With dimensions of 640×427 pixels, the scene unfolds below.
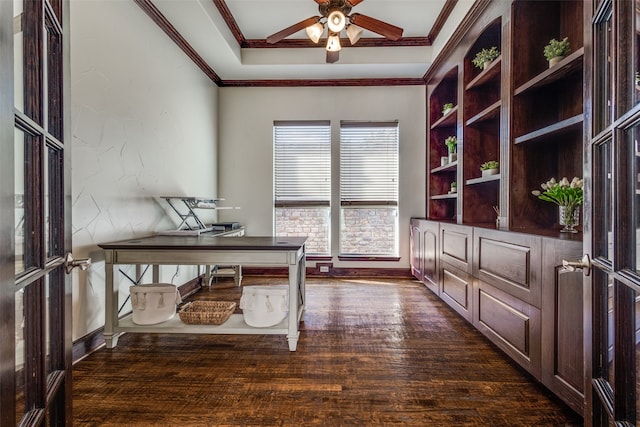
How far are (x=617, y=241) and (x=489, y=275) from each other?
1.61 metres

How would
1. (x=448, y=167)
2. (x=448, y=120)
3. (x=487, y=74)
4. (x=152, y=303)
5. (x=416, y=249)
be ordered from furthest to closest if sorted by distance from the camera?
(x=416, y=249)
(x=448, y=120)
(x=448, y=167)
(x=487, y=74)
(x=152, y=303)

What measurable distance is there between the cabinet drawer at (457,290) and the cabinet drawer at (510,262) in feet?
0.73

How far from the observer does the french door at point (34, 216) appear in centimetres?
65

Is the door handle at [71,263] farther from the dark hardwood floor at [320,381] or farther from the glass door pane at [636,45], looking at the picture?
the glass door pane at [636,45]

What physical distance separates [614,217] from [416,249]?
3.58 m

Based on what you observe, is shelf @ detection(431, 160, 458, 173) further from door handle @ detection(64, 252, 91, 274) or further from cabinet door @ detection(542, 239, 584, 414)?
door handle @ detection(64, 252, 91, 274)

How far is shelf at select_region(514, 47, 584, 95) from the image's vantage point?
78.0 inches

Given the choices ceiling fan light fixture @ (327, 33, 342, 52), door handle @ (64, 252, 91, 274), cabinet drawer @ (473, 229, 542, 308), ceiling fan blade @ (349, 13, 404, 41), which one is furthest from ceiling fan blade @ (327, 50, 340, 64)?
door handle @ (64, 252, 91, 274)

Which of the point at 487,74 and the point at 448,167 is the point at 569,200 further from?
the point at 448,167

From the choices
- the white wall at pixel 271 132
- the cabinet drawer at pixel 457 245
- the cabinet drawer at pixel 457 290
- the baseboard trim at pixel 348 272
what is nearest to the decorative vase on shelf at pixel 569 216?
the cabinet drawer at pixel 457 245

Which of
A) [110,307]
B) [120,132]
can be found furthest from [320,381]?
[120,132]

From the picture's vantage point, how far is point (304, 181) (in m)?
4.86

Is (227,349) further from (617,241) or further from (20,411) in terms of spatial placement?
(617,241)

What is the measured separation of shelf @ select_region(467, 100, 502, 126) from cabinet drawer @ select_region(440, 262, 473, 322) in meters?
1.49
